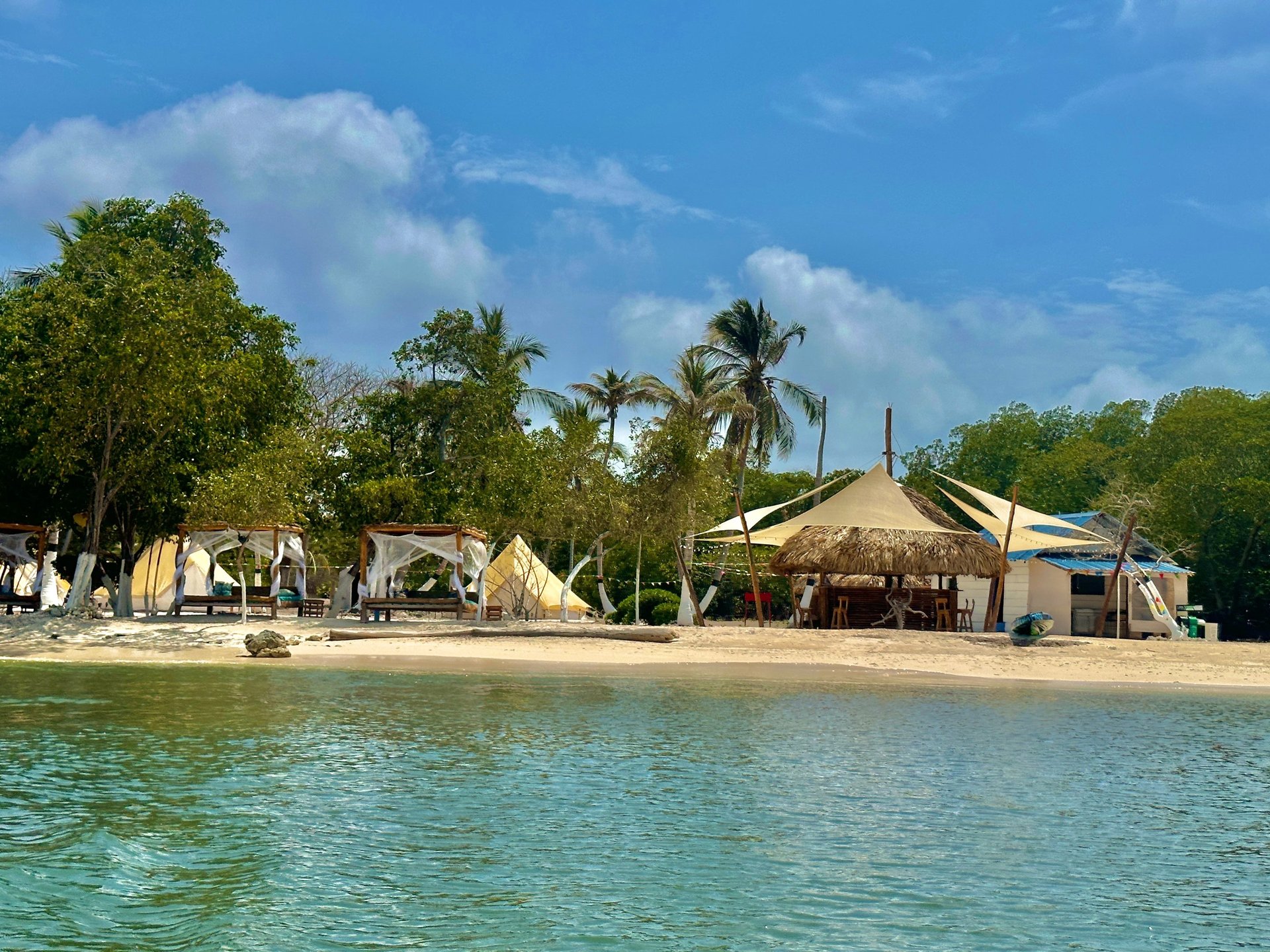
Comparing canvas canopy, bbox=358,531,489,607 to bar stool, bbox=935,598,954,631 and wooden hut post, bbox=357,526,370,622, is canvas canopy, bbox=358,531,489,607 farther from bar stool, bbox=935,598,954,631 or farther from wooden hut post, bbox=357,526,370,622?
bar stool, bbox=935,598,954,631

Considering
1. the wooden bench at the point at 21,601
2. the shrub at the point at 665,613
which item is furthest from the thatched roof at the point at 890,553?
the wooden bench at the point at 21,601

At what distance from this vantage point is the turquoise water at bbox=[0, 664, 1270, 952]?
6.63 m

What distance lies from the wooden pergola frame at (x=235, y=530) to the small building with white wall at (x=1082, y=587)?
17.8 meters

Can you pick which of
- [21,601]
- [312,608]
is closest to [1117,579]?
[312,608]

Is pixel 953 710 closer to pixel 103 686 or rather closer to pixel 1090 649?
pixel 1090 649

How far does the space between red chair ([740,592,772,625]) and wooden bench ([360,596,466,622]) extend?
392 inches

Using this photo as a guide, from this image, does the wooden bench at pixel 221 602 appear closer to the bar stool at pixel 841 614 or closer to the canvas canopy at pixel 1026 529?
the bar stool at pixel 841 614

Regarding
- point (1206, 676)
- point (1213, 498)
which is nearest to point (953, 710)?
point (1206, 676)

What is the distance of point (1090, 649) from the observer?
80.0 ft

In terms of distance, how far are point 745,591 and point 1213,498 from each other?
14.4 meters

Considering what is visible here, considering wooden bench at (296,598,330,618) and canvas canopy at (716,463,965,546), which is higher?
canvas canopy at (716,463,965,546)

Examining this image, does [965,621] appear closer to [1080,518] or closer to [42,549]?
[1080,518]

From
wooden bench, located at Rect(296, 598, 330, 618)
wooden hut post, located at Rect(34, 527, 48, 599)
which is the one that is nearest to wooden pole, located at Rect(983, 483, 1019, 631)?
wooden bench, located at Rect(296, 598, 330, 618)

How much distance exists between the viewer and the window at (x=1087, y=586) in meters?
33.0
